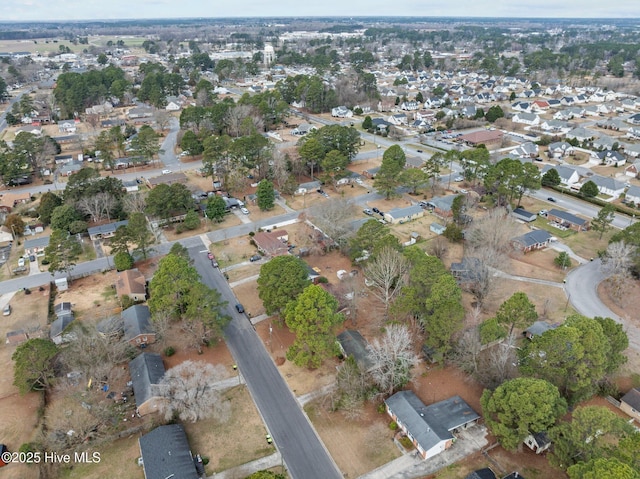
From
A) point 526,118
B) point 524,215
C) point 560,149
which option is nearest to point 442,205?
point 524,215

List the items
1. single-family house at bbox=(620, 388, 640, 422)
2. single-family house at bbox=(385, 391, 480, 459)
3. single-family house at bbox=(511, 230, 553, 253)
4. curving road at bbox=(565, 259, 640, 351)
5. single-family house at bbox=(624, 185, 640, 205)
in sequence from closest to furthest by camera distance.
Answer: single-family house at bbox=(385, 391, 480, 459) < single-family house at bbox=(620, 388, 640, 422) < curving road at bbox=(565, 259, 640, 351) < single-family house at bbox=(511, 230, 553, 253) < single-family house at bbox=(624, 185, 640, 205)

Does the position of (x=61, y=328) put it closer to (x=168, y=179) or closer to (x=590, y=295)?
(x=168, y=179)

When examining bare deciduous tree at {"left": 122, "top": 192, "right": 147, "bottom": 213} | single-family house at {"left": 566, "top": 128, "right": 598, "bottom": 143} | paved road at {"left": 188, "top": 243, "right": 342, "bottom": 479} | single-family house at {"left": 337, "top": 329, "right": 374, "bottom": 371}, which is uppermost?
bare deciduous tree at {"left": 122, "top": 192, "right": 147, "bottom": 213}

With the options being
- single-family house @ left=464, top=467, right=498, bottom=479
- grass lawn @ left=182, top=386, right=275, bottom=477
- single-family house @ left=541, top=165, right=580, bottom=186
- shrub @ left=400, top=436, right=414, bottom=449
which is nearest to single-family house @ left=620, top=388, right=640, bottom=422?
single-family house @ left=464, top=467, right=498, bottom=479

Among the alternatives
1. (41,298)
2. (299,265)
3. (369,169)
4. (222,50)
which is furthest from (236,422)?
(222,50)

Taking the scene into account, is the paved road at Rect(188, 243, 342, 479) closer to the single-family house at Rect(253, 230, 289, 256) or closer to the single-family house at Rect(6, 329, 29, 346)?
the single-family house at Rect(253, 230, 289, 256)

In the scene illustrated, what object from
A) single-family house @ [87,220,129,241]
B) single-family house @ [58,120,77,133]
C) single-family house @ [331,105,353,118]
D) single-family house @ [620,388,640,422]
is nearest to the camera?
single-family house @ [620,388,640,422]

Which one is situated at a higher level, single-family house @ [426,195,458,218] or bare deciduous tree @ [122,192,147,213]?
bare deciduous tree @ [122,192,147,213]

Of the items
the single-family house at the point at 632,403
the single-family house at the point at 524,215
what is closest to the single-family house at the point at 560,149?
the single-family house at the point at 524,215

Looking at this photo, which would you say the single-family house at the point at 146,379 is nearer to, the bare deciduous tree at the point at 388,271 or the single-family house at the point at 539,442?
the bare deciduous tree at the point at 388,271
